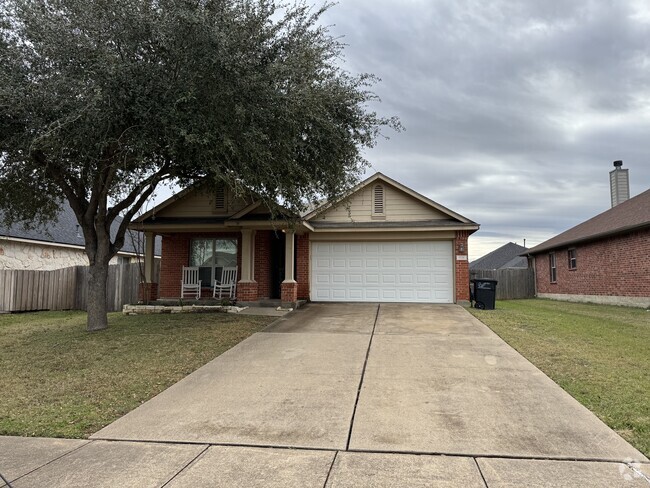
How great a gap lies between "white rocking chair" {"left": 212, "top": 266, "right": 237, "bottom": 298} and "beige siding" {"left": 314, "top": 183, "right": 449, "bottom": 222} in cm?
325

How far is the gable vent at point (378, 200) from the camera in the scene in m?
15.4

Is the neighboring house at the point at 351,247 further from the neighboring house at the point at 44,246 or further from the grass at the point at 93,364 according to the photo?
the grass at the point at 93,364

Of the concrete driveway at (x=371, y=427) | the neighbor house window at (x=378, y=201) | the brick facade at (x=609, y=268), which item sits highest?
the neighbor house window at (x=378, y=201)

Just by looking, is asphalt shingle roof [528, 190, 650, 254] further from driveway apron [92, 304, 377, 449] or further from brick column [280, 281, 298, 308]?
driveway apron [92, 304, 377, 449]

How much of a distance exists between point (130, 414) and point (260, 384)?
1606mm

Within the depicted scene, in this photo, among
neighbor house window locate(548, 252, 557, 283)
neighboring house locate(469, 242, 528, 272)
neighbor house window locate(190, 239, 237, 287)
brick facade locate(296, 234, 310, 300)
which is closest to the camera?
neighbor house window locate(190, 239, 237, 287)

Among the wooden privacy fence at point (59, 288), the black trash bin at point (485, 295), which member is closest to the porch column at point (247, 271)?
the wooden privacy fence at point (59, 288)

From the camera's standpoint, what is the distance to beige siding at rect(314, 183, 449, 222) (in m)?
15.2

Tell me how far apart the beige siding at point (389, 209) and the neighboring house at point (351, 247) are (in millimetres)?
32

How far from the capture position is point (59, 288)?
1631 centimetres

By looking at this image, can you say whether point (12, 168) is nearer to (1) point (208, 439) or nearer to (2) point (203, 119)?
(2) point (203, 119)

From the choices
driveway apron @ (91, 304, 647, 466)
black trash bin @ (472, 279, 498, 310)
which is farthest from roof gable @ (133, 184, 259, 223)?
black trash bin @ (472, 279, 498, 310)

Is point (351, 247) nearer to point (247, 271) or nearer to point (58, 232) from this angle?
point (247, 271)

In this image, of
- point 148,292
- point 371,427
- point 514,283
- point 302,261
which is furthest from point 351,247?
point 514,283
